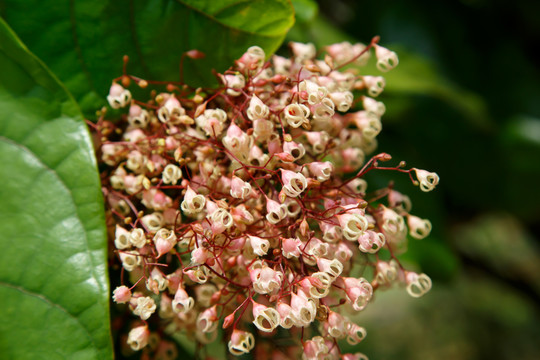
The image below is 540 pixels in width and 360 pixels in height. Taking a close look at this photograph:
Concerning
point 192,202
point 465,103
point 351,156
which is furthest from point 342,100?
point 465,103

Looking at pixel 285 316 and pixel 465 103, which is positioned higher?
pixel 285 316

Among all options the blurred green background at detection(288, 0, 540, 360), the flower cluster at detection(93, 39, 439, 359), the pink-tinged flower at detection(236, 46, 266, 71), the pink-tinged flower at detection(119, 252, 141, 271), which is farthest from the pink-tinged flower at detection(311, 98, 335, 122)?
the blurred green background at detection(288, 0, 540, 360)

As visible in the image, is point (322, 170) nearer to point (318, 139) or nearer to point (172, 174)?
point (318, 139)

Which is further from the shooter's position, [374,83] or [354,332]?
[374,83]

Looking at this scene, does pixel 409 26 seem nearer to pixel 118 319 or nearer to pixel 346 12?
pixel 346 12

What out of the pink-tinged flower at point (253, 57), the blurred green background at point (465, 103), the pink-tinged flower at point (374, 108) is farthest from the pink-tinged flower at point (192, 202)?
the blurred green background at point (465, 103)
